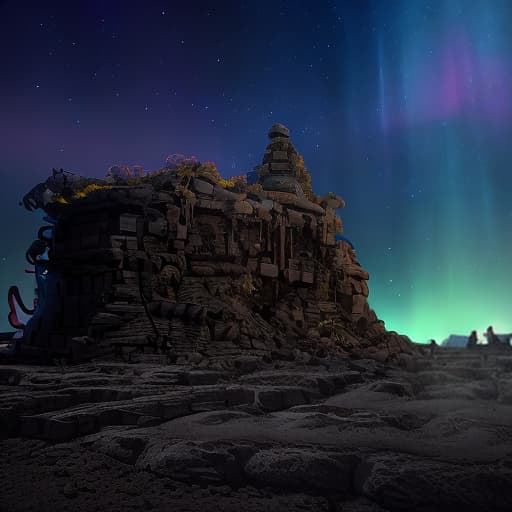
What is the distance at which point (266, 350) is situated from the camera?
19.3 meters

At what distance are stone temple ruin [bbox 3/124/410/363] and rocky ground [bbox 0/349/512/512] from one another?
28.3ft

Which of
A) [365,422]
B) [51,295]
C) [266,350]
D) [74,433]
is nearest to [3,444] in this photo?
[74,433]

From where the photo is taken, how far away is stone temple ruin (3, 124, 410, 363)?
18.6 metres

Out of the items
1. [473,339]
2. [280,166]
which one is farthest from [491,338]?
[280,166]

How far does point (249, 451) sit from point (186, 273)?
Result: 641 inches

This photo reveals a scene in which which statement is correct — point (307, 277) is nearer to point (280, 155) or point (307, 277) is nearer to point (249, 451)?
point (280, 155)

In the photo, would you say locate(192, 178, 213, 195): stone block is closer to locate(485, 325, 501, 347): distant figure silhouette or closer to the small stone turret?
the small stone turret

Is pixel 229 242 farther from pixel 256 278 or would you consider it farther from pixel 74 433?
pixel 74 433

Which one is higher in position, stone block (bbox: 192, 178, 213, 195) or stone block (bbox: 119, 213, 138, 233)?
stone block (bbox: 192, 178, 213, 195)

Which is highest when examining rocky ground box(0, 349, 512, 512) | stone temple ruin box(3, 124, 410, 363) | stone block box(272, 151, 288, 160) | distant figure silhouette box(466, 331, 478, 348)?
stone block box(272, 151, 288, 160)

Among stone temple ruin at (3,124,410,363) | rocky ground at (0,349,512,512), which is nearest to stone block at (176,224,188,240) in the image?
stone temple ruin at (3,124,410,363)

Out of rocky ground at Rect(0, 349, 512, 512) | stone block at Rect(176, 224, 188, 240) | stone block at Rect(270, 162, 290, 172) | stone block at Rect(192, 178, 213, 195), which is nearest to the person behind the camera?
rocky ground at Rect(0, 349, 512, 512)

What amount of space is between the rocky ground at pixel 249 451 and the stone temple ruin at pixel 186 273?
28.3 feet

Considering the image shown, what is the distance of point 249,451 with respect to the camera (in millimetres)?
5172
